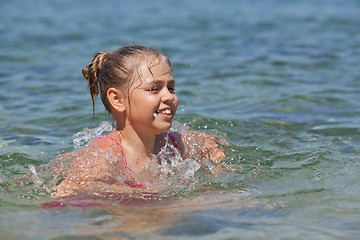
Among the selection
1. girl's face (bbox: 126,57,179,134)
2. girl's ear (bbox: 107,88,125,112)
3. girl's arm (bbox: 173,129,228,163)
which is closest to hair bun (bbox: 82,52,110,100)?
girl's ear (bbox: 107,88,125,112)

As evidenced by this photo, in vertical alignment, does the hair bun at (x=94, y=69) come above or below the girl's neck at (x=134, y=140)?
above

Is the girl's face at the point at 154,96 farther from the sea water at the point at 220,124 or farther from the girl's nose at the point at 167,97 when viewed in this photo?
the sea water at the point at 220,124

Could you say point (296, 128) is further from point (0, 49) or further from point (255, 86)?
point (0, 49)

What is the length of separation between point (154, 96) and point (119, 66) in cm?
39

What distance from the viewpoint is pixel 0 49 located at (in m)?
10.2

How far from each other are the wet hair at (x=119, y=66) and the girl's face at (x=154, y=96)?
0.17ft

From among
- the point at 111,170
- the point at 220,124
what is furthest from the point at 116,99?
the point at 220,124

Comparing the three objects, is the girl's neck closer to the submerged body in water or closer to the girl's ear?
the submerged body in water

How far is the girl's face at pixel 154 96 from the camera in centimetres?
366

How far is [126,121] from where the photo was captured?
3.93 metres

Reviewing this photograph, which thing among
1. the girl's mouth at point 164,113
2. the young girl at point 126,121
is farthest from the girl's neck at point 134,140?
the girl's mouth at point 164,113

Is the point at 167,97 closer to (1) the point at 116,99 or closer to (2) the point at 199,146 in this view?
(1) the point at 116,99

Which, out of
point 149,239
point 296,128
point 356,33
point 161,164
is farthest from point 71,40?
point 149,239

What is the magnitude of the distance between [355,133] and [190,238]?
9.92ft
